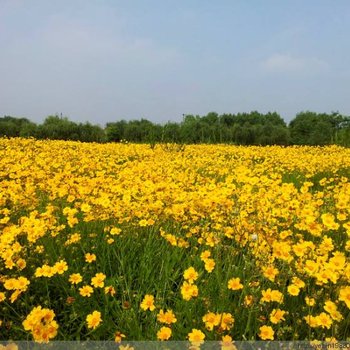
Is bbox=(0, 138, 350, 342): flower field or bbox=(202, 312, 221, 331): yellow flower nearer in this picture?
bbox=(202, 312, 221, 331): yellow flower

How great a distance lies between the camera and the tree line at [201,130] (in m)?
18.2

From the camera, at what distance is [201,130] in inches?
930

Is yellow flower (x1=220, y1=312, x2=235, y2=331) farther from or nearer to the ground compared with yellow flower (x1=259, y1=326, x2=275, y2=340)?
farther from the ground

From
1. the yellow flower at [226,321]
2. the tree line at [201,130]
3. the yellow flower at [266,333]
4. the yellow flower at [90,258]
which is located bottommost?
the yellow flower at [266,333]

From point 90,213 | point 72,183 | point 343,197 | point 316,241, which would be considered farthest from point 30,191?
point 343,197

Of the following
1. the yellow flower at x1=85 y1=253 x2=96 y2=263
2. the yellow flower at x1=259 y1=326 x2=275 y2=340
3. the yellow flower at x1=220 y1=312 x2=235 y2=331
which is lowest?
the yellow flower at x1=259 y1=326 x2=275 y2=340

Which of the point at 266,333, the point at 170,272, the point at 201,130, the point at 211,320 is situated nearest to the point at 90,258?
the point at 170,272

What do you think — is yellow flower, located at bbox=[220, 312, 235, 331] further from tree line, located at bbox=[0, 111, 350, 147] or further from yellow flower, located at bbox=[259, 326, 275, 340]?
tree line, located at bbox=[0, 111, 350, 147]

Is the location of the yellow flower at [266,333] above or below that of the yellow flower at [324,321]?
below

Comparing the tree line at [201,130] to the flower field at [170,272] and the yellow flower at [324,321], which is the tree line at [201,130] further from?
the yellow flower at [324,321]

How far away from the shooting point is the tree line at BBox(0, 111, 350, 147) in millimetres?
18156

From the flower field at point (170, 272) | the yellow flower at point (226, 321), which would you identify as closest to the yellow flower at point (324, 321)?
the flower field at point (170, 272)

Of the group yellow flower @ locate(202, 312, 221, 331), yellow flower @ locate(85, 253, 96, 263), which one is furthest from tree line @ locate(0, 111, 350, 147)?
yellow flower @ locate(202, 312, 221, 331)

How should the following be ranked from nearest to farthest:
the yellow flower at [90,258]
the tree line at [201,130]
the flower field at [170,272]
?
the flower field at [170,272]
the yellow flower at [90,258]
the tree line at [201,130]
